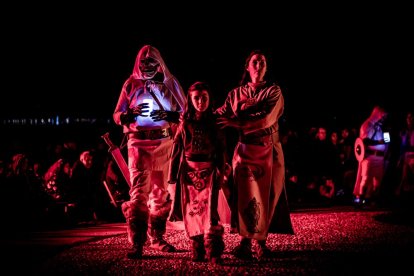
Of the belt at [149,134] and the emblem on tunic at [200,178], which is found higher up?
the belt at [149,134]

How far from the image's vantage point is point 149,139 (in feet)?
21.1

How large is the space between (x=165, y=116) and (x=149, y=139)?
0.42 m

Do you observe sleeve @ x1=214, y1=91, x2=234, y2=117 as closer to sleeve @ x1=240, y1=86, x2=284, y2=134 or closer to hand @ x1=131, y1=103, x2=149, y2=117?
sleeve @ x1=240, y1=86, x2=284, y2=134

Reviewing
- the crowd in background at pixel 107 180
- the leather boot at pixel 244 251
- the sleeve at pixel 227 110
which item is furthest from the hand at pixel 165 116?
the crowd in background at pixel 107 180

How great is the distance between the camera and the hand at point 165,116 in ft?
20.4

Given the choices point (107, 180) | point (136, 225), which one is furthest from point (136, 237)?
point (107, 180)

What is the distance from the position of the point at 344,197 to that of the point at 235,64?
6.82m

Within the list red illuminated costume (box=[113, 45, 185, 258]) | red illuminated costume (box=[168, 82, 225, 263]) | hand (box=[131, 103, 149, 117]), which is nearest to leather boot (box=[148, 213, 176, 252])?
red illuminated costume (box=[113, 45, 185, 258])

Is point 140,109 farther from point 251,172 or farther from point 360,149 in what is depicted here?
point 360,149

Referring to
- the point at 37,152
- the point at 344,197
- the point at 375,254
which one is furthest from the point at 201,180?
the point at 37,152

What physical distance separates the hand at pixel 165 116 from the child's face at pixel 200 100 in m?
0.49

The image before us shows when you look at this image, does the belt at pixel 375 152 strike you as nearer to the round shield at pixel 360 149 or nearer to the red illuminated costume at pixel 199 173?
the round shield at pixel 360 149

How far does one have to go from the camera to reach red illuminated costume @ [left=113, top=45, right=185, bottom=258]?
20.6 ft

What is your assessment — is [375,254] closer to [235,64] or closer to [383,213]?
[383,213]
